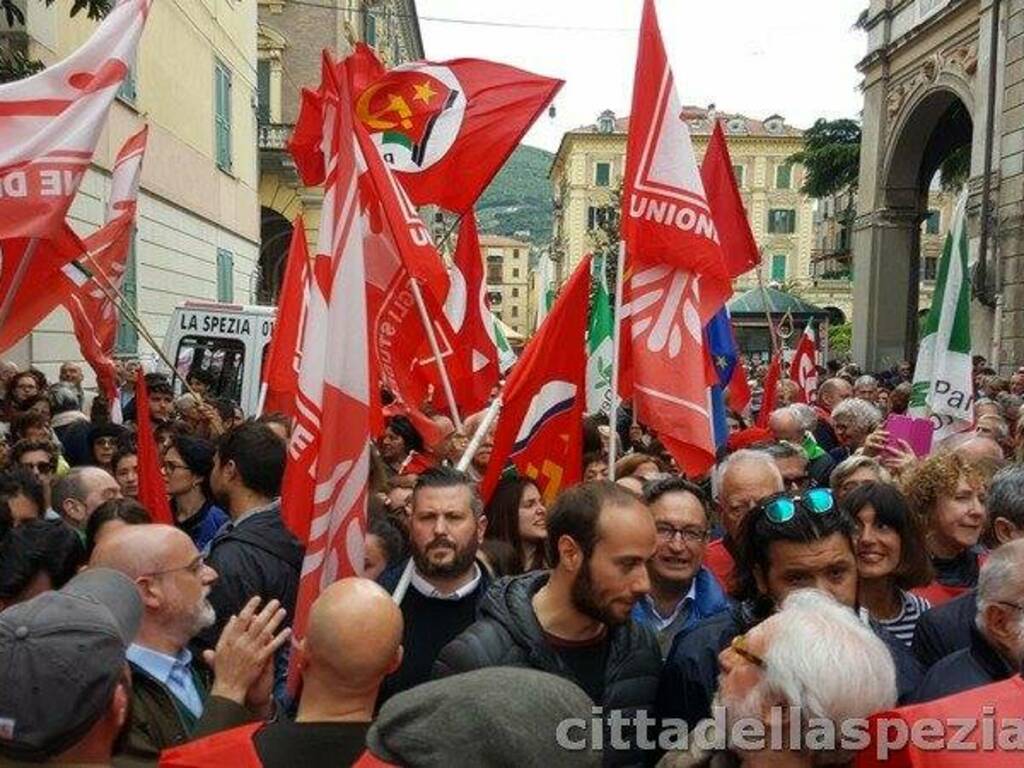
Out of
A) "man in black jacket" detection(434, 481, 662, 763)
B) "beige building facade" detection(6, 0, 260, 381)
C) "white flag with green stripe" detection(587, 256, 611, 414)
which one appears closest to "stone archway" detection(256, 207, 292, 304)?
"beige building facade" detection(6, 0, 260, 381)

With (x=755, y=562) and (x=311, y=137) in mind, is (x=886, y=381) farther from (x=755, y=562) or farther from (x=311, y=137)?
(x=755, y=562)

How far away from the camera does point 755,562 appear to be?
3262mm

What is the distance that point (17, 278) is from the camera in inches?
209

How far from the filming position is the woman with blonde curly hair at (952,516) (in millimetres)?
4332

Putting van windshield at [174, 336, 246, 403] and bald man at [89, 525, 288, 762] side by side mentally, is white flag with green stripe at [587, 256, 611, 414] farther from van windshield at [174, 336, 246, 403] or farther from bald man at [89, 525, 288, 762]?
bald man at [89, 525, 288, 762]

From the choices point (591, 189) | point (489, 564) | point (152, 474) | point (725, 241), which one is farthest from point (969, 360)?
point (591, 189)

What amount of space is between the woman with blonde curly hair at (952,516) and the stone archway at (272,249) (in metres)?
31.2

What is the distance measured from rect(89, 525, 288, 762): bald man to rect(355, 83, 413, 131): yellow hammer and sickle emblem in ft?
14.5

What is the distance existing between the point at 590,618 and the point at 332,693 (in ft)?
2.91

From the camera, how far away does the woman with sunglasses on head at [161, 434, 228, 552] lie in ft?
19.2

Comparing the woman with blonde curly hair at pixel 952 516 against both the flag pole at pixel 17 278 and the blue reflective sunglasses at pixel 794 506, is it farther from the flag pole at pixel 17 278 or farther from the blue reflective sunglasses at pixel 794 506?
the flag pole at pixel 17 278

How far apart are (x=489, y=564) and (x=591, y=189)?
94619 millimetres

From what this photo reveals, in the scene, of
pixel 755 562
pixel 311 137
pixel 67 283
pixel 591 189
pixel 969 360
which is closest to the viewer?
pixel 755 562

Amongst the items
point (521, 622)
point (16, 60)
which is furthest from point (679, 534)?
point (16, 60)
